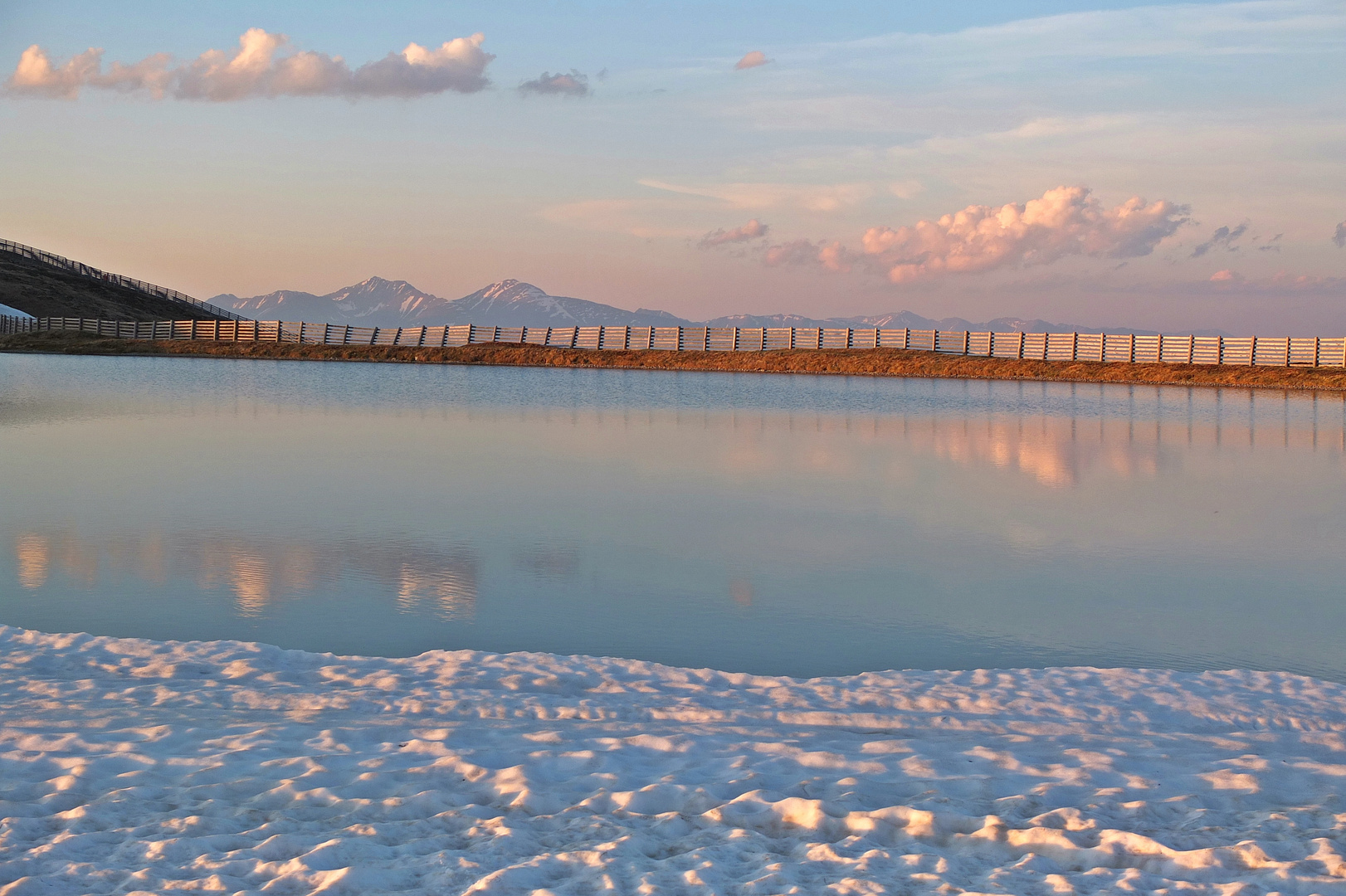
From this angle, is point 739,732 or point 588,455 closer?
point 739,732

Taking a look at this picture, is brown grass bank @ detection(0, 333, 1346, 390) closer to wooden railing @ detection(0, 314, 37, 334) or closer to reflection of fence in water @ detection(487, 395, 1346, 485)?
reflection of fence in water @ detection(487, 395, 1346, 485)

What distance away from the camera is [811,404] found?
28.8 metres

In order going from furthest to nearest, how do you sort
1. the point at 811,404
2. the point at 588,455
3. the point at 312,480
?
1. the point at 811,404
2. the point at 588,455
3. the point at 312,480

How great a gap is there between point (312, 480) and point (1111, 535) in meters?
8.81

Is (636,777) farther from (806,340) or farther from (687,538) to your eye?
(806,340)

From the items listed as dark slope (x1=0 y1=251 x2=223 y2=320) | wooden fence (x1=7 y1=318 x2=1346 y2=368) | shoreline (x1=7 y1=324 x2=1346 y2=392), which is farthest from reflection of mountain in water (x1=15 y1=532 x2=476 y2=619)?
dark slope (x1=0 y1=251 x2=223 y2=320)

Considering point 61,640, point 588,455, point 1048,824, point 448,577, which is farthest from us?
point 588,455

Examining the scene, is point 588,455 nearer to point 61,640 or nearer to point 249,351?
point 61,640

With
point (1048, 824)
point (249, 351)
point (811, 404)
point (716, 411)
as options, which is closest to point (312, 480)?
point (1048, 824)

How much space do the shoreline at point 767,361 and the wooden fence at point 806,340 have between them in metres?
1.78

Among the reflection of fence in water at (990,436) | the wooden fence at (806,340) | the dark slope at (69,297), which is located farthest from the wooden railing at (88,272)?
the reflection of fence in water at (990,436)

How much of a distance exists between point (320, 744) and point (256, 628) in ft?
7.21

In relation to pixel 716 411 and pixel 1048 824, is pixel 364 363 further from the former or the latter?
pixel 1048 824

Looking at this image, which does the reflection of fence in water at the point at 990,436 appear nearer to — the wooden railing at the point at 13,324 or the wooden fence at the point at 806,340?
the wooden fence at the point at 806,340
